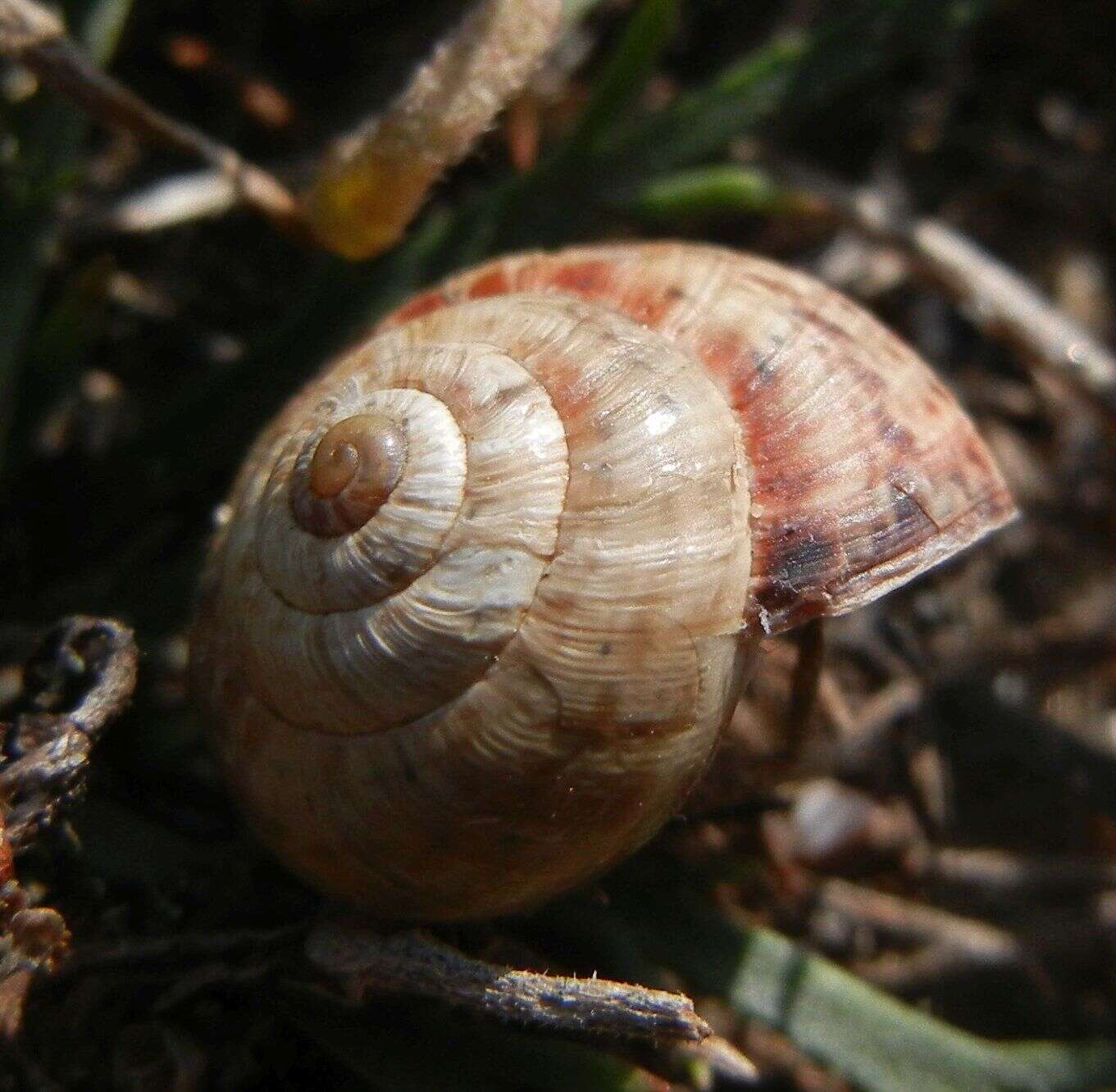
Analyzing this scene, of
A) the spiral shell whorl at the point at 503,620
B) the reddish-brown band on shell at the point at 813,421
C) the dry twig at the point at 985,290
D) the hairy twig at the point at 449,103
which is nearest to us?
the spiral shell whorl at the point at 503,620

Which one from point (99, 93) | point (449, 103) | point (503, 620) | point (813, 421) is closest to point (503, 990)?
point (503, 620)

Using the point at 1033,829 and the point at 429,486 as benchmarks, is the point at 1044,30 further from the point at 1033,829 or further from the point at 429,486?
the point at 429,486

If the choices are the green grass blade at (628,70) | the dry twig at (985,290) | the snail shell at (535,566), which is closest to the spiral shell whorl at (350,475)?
the snail shell at (535,566)

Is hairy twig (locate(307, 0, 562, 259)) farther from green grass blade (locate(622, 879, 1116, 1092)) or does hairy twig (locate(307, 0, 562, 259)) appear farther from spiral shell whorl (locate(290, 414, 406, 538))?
green grass blade (locate(622, 879, 1116, 1092))

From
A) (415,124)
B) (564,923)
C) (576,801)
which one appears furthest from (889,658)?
(415,124)

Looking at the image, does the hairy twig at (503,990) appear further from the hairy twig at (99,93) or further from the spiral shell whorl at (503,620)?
the hairy twig at (99,93)

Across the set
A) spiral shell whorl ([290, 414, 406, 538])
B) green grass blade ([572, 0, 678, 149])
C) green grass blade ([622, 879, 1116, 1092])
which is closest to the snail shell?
spiral shell whorl ([290, 414, 406, 538])
